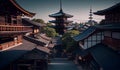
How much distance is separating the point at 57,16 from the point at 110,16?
4063 centimetres

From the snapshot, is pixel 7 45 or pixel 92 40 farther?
pixel 92 40

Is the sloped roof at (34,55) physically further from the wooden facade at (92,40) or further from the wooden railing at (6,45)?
the wooden facade at (92,40)

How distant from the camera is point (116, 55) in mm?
18484

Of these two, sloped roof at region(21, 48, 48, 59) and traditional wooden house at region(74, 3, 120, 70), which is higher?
traditional wooden house at region(74, 3, 120, 70)

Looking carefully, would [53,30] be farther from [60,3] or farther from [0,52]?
[0,52]

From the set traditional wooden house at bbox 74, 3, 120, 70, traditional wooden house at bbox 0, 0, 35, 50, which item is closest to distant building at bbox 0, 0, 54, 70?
traditional wooden house at bbox 0, 0, 35, 50

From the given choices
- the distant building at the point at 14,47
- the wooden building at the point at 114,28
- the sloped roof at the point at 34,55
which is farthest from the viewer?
the sloped roof at the point at 34,55

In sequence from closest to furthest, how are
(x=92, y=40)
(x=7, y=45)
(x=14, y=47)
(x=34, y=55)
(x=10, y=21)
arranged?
1. (x=7, y=45)
2. (x=10, y=21)
3. (x=14, y=47)
4. (x=34, y=55)
5. (x=92, y=40)

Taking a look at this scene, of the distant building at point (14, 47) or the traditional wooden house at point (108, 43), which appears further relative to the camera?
the distant building at point (14, 47)

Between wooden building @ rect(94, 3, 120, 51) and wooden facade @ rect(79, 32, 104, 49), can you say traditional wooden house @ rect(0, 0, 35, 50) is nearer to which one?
wooden building @ rect(94, 3, 120, 51)

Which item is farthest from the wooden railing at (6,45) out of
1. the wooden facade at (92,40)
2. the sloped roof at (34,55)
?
the wooden facade at (92,40)

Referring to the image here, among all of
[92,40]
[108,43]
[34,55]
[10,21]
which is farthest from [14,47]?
[92,40]

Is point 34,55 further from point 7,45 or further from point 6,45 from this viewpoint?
point 6,45

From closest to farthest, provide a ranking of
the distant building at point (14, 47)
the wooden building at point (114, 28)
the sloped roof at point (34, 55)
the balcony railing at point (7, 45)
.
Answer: the wooden building at point (114, 28)
the distant building at point (14, 47)
the balcony railing at point (7, 45)
the sloped roof at point (34, 55)
